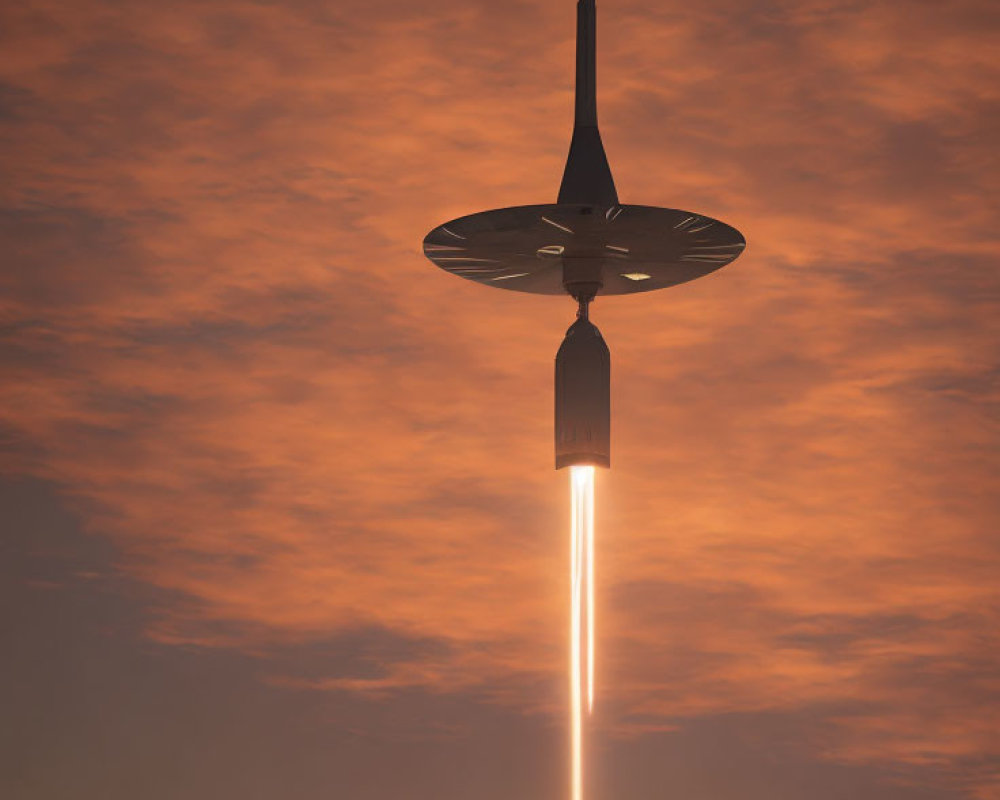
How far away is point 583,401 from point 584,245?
21cm

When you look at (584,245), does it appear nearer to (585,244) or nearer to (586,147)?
(585,244)

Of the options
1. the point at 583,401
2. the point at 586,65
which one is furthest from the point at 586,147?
the point at 583,401

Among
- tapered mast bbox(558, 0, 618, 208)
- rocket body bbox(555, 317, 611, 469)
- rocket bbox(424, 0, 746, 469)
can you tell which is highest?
tapered mast bbox(558, 0, 618, 208)

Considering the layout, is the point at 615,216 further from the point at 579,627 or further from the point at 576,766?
the point at 576,766

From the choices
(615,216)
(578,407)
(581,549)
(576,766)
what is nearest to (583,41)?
(615,216)

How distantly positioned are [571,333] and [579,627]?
44 centimetres

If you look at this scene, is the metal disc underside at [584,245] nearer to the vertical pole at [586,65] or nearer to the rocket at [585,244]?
the rocket at [585,244]

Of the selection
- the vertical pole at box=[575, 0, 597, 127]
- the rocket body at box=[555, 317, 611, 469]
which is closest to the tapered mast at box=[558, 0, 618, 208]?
the vertical pole at box=[575, 0, 597, 127]

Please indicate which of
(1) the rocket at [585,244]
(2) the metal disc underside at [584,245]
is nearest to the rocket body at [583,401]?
(1) the rocket at [585,244]

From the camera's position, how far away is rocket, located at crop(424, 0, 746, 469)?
86.9 inches

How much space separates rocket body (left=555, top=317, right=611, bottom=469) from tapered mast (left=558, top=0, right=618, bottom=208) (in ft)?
0.66

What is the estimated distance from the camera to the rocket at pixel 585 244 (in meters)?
2.21

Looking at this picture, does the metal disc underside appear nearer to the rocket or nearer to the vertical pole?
the rocket

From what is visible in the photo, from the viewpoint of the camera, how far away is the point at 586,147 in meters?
2.28
